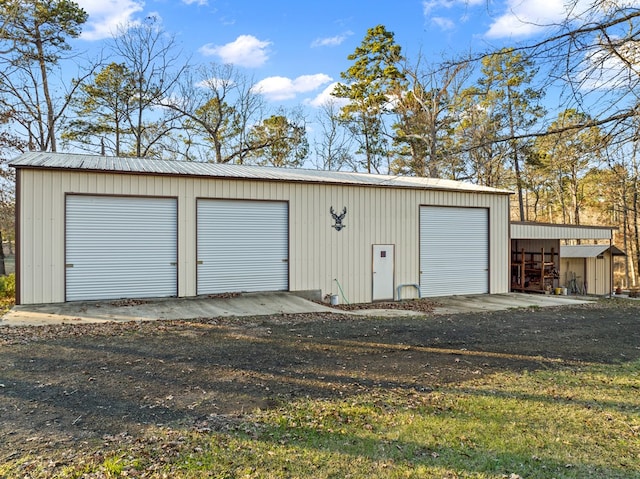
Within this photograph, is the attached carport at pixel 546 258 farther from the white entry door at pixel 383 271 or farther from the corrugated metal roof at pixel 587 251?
the white entry door at pixel 383 271

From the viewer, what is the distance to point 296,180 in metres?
11.7

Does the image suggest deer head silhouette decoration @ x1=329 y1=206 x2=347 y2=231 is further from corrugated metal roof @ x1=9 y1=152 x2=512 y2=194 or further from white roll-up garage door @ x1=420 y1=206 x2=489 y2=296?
white roll-up garage door @ x1=420 y1=206 x2=489 y2=296

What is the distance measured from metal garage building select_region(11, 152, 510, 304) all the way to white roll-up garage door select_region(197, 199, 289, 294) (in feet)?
0.09

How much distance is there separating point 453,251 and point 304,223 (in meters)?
5.18

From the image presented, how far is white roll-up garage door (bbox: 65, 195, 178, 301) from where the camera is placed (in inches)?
385

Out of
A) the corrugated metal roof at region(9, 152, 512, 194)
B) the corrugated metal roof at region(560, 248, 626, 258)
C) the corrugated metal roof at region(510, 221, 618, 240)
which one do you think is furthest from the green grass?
the corrugated metal roof at region(560, 248, 626, 258)

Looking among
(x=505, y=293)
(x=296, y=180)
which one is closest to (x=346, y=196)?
(x=296, y=180)

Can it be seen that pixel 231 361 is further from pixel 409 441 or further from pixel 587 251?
pixel 587 251

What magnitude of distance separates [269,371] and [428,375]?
1.90 meters

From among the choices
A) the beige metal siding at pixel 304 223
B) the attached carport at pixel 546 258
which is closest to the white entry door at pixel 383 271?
the beige metal siding at pixel 304 223

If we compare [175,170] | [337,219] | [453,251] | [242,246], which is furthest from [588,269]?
[175,170]

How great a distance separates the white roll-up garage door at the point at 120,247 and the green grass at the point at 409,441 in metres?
7.56

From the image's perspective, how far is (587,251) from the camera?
67.8 feet

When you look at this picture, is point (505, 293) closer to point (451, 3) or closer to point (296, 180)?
point (296, 180)
